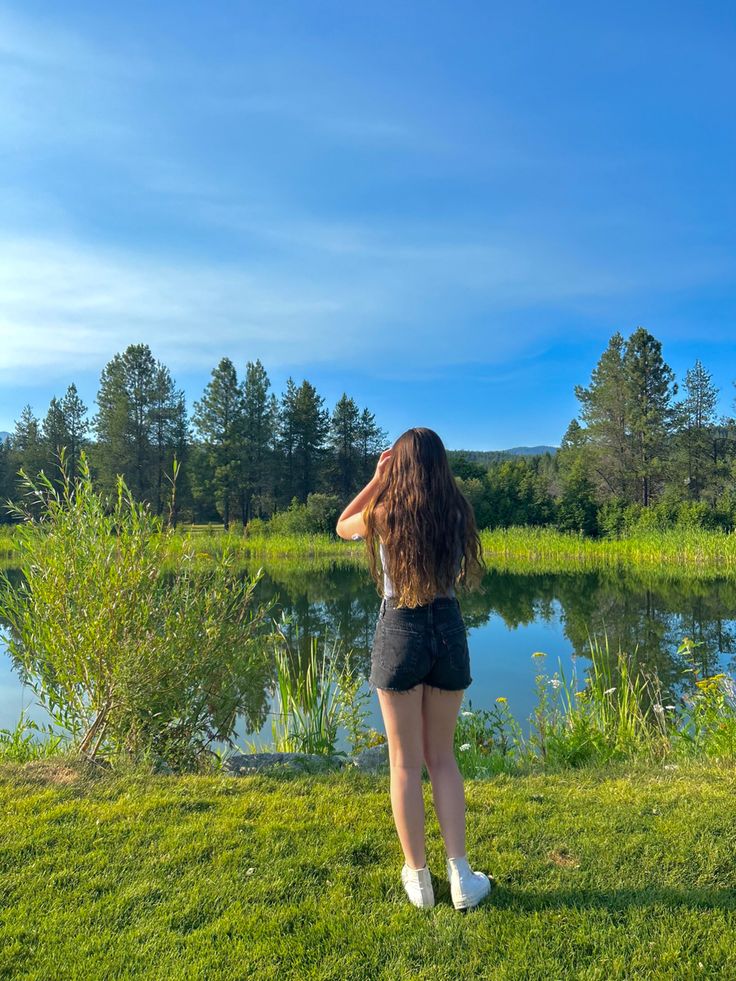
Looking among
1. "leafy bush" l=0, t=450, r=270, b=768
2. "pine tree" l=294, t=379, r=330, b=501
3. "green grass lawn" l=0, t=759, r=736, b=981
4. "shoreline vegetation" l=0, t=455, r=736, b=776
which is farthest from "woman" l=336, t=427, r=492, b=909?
"pine tree" l=294, t=379, r=330, b=501

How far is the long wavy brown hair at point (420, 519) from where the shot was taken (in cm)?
236

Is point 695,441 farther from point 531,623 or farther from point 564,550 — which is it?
point 531,623

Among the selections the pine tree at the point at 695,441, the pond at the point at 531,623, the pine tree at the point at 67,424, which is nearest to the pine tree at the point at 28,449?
the pine tree at the point at 67,424

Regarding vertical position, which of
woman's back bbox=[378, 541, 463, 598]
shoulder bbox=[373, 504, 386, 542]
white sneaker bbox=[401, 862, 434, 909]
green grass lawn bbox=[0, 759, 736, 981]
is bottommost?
green grass lawn bbox=[0, 759, 736, 981]

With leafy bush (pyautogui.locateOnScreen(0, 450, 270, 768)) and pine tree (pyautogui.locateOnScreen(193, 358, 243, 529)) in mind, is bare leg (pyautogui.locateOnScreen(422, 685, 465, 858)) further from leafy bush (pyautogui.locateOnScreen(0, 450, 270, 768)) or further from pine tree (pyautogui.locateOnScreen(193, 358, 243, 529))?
pine tree (pyautogui.locateOnScreen(193, 358, 243, 529))

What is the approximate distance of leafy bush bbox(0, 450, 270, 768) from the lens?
4.15 meters

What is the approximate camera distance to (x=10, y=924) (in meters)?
2.32

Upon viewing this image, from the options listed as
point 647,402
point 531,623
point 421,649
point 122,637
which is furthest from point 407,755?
point 647,402

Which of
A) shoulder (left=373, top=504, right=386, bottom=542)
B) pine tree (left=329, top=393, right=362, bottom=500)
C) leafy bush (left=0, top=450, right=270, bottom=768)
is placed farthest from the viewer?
pine tree (left=329, top=393, right=362, bottom=500)

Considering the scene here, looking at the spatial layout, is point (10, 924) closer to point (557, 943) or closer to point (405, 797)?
point (405, 797)

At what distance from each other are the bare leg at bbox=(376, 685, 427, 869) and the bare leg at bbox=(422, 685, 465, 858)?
0.21 feet

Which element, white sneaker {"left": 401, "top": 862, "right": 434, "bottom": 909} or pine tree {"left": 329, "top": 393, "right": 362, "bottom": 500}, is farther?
pine tree {"left": 329, "top": 393, "right": 362, "bottom": 500}

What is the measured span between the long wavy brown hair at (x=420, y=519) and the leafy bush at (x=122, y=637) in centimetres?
232

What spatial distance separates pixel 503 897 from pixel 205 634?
258 centimetres
